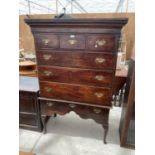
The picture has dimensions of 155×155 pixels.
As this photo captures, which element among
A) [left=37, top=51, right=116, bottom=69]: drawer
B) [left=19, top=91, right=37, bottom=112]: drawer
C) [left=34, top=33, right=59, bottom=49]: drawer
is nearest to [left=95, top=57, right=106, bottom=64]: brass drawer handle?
[left=37, top=51, right=116, bottom=69]: drawer

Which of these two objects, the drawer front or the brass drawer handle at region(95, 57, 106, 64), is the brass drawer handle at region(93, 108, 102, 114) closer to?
the brass drawer handle at region(95, 57, 106, 64)

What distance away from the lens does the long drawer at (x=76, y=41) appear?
1.49 meters

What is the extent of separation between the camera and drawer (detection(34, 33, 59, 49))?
162cm

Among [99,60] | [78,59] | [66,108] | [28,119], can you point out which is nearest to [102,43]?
[99,60]

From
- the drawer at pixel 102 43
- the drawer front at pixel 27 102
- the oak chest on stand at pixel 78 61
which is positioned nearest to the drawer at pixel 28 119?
the drawer front at pixel 27 102

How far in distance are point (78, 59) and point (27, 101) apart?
0.91 m

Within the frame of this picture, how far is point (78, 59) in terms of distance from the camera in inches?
63.8

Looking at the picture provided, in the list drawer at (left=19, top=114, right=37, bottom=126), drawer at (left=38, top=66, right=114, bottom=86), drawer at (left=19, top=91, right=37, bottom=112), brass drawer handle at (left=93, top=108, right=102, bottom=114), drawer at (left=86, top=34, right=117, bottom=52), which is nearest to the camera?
drawer at (left=86, top=34, right=117, bottom=52)

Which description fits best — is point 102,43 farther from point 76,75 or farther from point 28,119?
point 28,119

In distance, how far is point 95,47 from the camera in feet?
5.01

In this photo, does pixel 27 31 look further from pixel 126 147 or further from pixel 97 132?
pixel 126 147
